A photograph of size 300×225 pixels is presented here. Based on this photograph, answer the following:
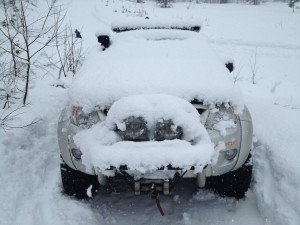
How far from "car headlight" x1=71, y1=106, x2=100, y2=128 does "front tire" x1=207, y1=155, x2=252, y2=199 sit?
47.1 inches

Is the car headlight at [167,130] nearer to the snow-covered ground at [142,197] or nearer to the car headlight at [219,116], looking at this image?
the car headlight at [219,116]

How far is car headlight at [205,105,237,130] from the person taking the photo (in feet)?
8.53

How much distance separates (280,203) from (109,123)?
157 cm

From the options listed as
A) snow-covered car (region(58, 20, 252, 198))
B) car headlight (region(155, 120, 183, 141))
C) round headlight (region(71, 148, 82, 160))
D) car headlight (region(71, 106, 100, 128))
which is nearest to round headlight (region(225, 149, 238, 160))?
snow-covered car (region(58, 20, 252, 198))

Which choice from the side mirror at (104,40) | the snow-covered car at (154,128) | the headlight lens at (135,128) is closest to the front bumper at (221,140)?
the snow-covered car at (154,128)

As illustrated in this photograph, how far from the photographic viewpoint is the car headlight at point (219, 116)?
102 inches

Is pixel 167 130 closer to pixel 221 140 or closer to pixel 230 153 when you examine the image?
pixel 221 140

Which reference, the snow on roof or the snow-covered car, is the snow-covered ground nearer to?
the snow-covered car

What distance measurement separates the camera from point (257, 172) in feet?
10.7

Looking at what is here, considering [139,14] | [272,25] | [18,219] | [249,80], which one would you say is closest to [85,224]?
[18,219]

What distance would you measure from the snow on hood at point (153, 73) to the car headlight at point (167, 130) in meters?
0.28

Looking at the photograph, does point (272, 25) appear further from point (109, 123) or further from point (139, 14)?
point (109, 123)

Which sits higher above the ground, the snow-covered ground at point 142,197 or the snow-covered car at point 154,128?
the snow-covered car at point 154,128

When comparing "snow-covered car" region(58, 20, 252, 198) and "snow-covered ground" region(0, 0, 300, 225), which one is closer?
"snow-covered car" region(58, 20, 252, 198)
